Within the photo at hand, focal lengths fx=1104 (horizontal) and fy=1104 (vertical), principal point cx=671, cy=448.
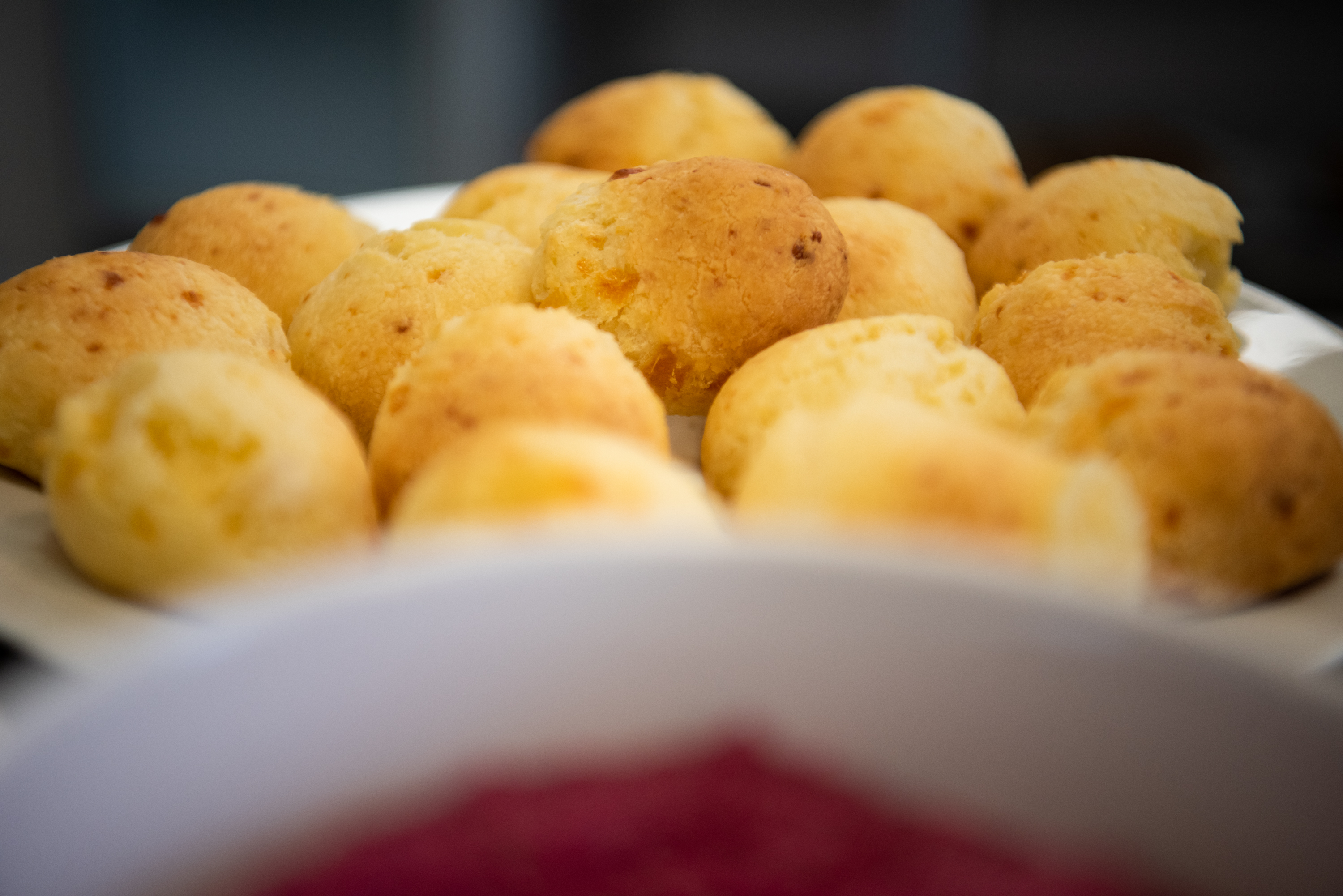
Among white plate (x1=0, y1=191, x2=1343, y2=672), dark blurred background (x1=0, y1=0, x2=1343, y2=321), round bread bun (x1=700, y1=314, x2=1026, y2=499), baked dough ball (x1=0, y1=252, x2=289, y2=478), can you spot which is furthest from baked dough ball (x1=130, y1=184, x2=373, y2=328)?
dark blurred background (x1=0, y1=0, x2=1343, y2=321)

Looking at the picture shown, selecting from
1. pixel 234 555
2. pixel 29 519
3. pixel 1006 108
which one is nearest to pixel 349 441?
pixel 234 555

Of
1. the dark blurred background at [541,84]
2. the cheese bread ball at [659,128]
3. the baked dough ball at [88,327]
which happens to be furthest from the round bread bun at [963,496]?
the dark blurred background at [541,84]

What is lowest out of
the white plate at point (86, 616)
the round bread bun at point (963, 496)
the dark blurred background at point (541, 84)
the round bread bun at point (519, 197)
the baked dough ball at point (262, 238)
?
the dark blurred background at point (541, 84)

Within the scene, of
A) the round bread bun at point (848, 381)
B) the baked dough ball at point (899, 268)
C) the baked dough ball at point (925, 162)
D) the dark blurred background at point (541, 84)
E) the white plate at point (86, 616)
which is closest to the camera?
the white plate at point (86, 616)

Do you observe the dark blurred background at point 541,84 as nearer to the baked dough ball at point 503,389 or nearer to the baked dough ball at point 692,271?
the baked dough ball at point 692,271

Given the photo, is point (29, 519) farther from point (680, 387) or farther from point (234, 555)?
point (680, 387)

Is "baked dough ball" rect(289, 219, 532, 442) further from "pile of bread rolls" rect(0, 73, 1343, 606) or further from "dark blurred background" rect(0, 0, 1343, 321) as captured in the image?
"dark blurred background" rect(0, 0, 1343, 321)
